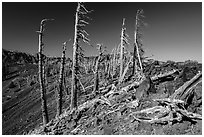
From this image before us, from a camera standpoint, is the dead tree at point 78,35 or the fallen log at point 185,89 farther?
the dead tree at point 78,35

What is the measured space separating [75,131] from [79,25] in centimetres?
795

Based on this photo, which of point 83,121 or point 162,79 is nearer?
point 83,121

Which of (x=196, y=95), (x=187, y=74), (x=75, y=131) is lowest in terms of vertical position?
(x=75, y=131)

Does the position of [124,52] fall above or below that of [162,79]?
above

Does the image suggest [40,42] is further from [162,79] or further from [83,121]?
[162,79]

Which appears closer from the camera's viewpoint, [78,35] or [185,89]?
[185,89]

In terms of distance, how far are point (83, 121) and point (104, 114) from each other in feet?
4.53

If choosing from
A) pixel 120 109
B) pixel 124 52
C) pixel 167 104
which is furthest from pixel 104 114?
pixel 124 52

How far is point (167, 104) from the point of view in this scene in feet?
30.1

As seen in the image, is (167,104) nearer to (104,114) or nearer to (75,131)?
(104,114)

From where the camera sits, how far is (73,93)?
650 inches

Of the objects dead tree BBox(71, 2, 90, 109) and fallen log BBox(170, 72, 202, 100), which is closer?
fallen log BBox(170, 72, 202, 100)

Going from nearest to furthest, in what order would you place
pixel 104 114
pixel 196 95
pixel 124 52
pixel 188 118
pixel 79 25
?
1. pixel 188 118
2. pixel 196 95
3. pixel 104 114
4. pixel 79 25
5. pixel 124 52

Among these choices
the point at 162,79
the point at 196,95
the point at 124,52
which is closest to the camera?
the point at 196,95
